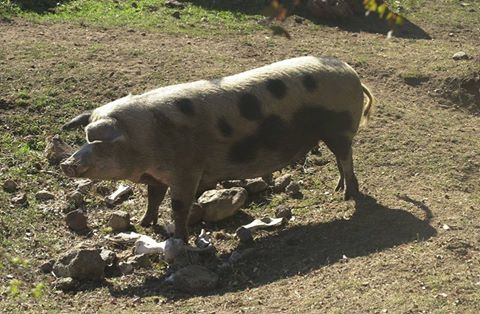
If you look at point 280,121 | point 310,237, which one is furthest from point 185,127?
point 310,237

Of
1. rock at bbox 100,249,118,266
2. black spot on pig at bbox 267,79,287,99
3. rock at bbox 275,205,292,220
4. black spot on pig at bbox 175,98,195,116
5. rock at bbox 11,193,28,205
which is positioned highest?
black spot on pig at bbox 267,79,287,99

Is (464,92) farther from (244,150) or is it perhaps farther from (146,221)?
(146,221)

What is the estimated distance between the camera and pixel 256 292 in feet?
21.5

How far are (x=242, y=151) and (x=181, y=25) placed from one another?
268 inches

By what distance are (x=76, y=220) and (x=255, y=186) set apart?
1.93 metres

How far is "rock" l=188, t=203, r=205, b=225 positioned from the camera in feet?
27.0

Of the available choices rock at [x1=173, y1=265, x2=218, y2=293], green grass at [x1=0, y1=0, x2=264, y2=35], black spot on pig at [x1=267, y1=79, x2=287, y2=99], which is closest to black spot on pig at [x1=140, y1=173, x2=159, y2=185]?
rock at [x1=173, y1=265, x2=218, y2=293]

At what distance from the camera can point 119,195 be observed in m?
8.86

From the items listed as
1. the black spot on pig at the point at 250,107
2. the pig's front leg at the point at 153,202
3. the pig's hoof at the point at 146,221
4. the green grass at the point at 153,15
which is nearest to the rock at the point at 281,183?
the black spot on pig at the point at 250,107

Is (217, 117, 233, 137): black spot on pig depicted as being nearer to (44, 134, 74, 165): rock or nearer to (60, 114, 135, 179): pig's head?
(60, 114, 135, 179): pig's head

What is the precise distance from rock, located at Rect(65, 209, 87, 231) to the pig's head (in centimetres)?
83

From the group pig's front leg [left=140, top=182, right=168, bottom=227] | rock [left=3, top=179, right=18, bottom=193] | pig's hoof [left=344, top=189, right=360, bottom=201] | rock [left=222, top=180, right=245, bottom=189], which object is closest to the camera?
pig's front leg [left=140, top=182, right=168, bottom=227]

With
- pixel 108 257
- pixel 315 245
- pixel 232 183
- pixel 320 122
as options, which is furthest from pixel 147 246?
pixel 320 122

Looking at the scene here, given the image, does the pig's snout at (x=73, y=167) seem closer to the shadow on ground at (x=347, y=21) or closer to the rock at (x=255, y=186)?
the rock at (x=255, y=186)
